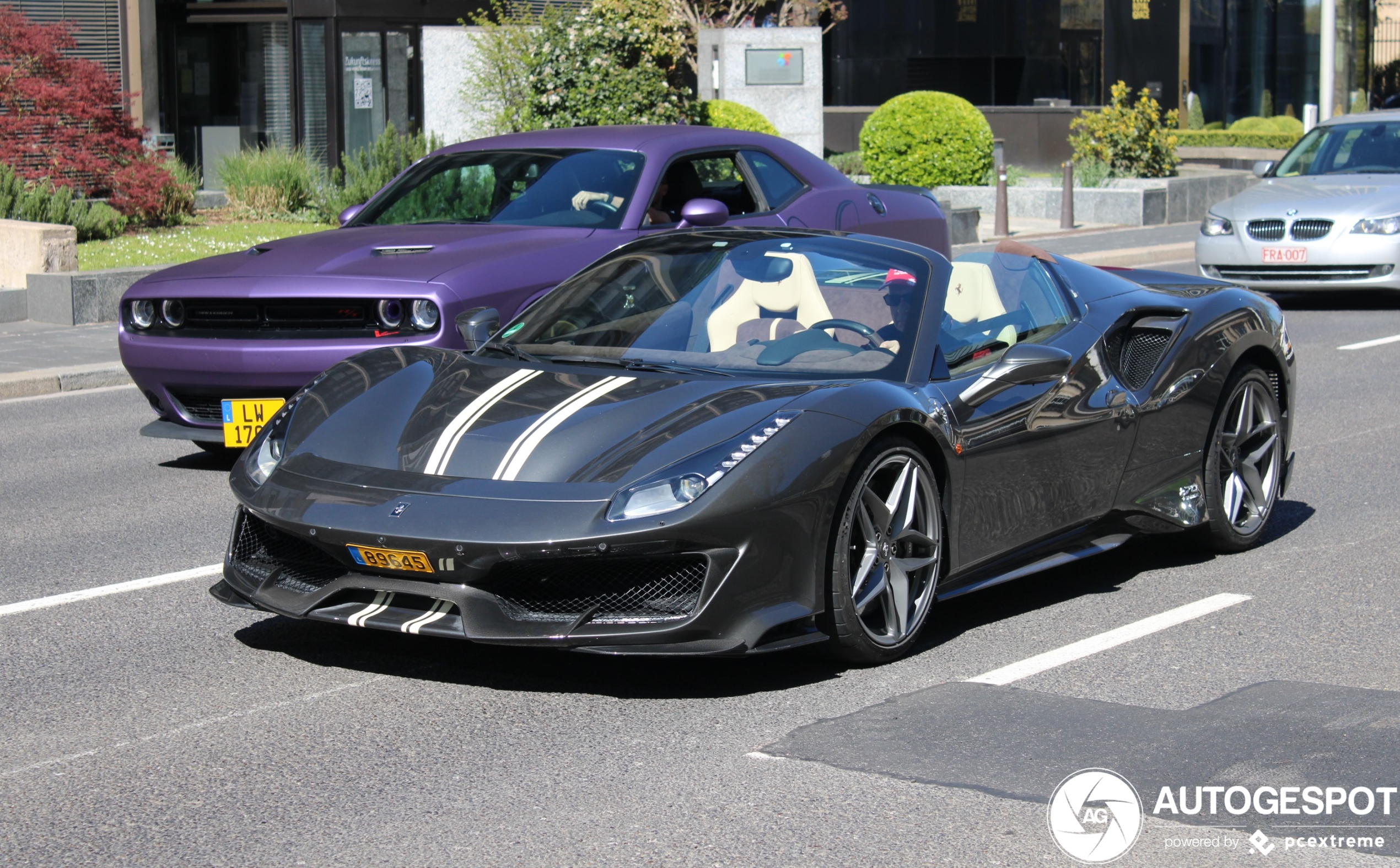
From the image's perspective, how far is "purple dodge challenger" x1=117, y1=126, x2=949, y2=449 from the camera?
819 centimetres

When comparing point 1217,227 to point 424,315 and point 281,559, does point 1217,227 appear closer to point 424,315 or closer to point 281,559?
point 424,315

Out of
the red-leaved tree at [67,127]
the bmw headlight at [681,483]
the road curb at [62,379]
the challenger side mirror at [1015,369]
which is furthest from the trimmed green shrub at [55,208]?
the bmw headlight at [681,483]

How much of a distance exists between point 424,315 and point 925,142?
1782cm

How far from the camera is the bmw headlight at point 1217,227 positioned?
15.8m

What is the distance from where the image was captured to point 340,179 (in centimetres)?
2045

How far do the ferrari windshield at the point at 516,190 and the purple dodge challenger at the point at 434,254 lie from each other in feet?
0.04

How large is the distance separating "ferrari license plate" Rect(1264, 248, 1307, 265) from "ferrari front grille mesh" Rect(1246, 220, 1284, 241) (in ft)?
0.38

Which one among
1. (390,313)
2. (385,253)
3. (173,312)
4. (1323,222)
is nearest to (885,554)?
(390,313)

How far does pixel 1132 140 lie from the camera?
26.1 meters

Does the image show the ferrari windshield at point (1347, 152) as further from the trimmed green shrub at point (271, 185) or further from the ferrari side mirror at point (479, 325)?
the ferrari side mirror at point (479, 325)

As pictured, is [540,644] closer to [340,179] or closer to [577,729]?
[577,729]

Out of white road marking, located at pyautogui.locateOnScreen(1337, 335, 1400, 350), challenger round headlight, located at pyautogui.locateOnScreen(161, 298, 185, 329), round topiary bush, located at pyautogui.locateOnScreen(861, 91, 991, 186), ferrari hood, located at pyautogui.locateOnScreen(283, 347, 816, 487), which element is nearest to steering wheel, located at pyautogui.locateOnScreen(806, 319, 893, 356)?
ferrari hood, located at pyautogui.locateOnScreen(283, 347, 816, 487)

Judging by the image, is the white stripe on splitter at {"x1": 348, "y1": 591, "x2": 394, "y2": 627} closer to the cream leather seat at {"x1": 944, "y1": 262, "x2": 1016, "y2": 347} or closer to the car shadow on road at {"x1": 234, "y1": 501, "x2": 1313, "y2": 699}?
→ the car shadow on road at {"x1": 234, "y1": 501, "x2": 1313, "y2": 699}

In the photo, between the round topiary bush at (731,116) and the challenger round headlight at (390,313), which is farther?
the round topiary bush at (731,116)
